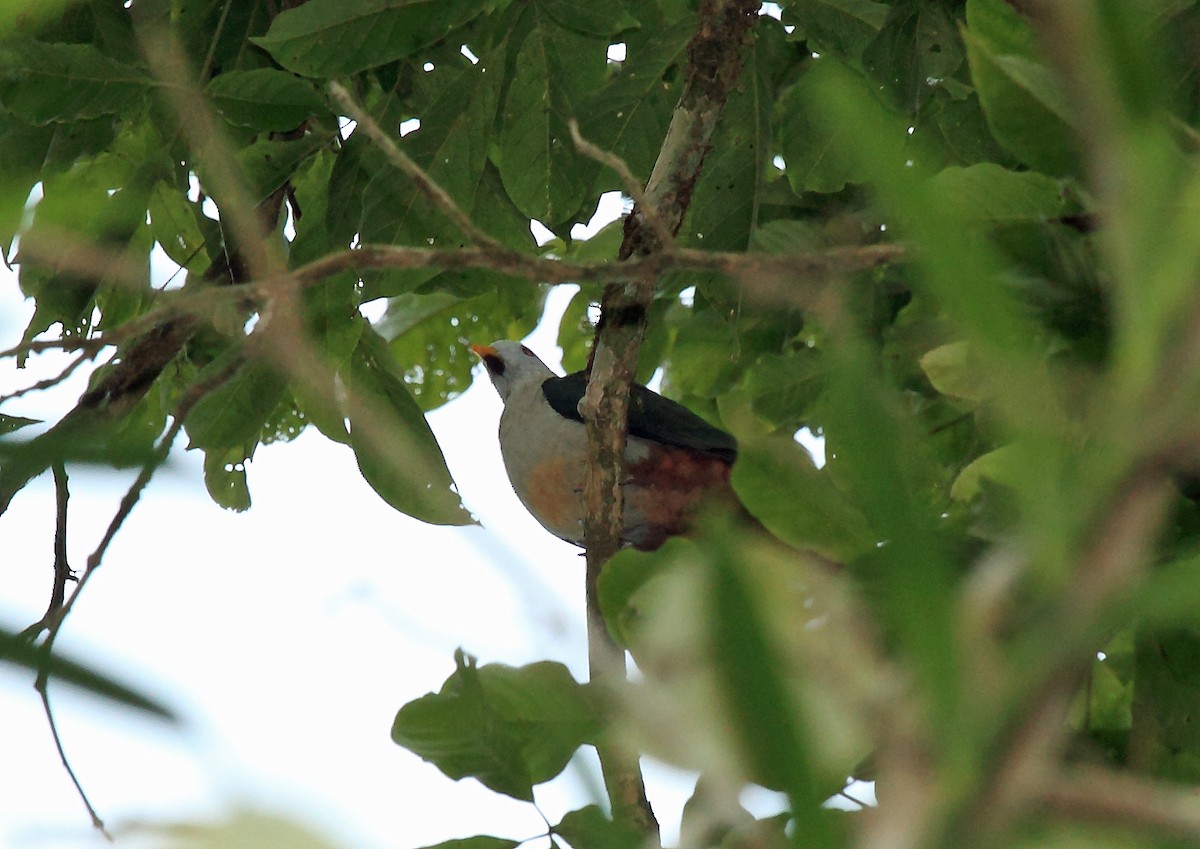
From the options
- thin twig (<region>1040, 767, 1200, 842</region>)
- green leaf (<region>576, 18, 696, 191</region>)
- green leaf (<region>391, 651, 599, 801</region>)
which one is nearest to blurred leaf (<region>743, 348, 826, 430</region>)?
green leaf (<region>576, 18, 696, 191</region>)

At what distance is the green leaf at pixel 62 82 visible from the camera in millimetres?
2066

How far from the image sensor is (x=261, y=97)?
85.8 inches

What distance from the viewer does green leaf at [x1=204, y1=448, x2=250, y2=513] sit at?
309 centimetres

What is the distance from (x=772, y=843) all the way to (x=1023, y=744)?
0.42m

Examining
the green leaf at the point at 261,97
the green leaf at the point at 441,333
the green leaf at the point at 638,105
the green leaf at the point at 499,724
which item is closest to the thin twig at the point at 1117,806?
the green leaf at the point at 499,724

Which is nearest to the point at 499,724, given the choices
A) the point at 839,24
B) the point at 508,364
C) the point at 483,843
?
the point at 483,843

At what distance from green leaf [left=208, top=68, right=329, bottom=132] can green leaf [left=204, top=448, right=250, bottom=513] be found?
43.3 inches

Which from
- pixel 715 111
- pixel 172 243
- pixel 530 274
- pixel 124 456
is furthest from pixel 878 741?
pixel 172 243

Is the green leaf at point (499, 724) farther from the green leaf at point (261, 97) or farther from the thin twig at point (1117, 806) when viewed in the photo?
the green leaf at point (261, 97)

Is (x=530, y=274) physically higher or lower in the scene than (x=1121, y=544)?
higher

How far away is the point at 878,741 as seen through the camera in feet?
1.49

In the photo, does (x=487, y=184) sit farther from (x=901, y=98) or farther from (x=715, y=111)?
(x=901, y=98)

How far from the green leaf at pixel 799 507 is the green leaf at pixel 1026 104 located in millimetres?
375

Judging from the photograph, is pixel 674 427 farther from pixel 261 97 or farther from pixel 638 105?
pixel 261 97
